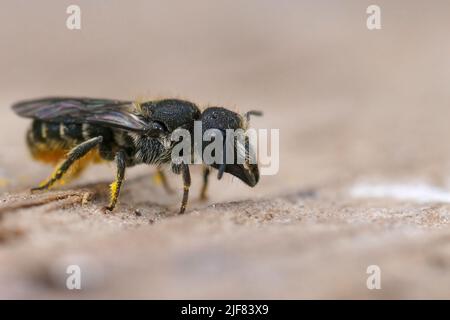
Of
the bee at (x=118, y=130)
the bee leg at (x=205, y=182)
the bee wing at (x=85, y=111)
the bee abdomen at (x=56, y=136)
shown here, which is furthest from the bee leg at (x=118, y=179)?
the bee leg at (x=205, y=182)

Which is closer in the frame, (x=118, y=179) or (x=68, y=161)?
(x=118, y=179)

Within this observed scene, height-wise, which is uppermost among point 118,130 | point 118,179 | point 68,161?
point 118,130

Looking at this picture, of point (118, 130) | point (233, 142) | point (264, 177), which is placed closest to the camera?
point (233, 142)

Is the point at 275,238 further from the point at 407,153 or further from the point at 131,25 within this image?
the point at 131,25

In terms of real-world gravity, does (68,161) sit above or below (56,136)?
below

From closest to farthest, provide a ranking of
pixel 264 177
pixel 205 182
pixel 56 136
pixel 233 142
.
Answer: pixel 233 142
pixel 56 136
pixel 205 182
pixel 264 177

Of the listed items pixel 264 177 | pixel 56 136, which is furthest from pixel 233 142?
pixel 264 177

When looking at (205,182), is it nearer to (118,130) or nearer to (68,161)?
(118,130)

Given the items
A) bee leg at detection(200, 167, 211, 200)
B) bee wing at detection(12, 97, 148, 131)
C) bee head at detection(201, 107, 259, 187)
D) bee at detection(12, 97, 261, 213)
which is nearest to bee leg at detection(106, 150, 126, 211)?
bee at detection(12, 97, 261, 213)
